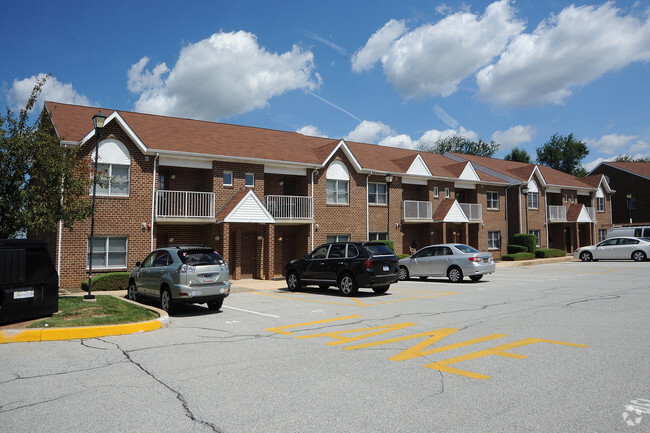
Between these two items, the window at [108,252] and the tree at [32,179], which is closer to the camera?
the tree at [32,179]

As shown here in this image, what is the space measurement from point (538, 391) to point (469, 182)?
29.6 m

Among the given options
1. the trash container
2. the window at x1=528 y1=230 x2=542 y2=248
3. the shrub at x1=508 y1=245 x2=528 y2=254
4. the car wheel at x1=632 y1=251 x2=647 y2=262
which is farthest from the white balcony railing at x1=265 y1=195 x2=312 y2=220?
the window at x1=528 y1=230 x2=542 y2=248

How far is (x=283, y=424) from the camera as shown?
430cm

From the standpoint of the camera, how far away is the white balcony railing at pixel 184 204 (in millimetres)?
20578

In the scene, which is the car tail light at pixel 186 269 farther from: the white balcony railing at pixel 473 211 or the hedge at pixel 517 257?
the hedge at pixel 517 257

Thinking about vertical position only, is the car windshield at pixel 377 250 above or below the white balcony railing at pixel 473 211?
below

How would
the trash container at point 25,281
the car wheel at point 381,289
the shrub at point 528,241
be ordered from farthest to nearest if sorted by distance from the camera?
the shrub at point 528,241 → the car wheel at point 381,289 → the trash container at point 25,281

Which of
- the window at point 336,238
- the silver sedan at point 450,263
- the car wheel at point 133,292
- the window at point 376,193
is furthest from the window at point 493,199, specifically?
the car wheel at point 133,292

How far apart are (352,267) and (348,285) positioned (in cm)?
65

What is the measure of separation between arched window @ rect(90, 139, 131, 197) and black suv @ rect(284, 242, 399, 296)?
351 inches

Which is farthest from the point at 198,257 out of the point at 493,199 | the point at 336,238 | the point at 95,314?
the point at 493,199

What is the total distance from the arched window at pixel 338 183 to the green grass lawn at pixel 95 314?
14989 mm

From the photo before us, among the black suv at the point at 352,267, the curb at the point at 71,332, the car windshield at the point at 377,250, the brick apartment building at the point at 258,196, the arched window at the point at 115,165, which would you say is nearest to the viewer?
the curb at the point at 71,332

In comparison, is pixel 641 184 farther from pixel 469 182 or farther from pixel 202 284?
pixel 202 284
